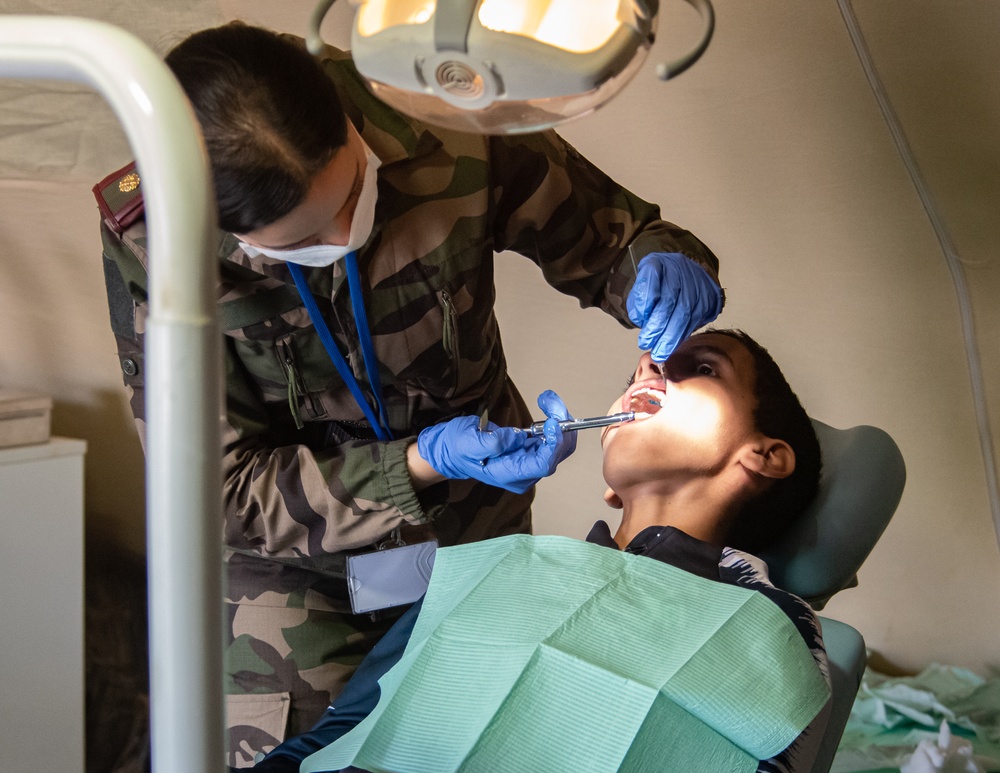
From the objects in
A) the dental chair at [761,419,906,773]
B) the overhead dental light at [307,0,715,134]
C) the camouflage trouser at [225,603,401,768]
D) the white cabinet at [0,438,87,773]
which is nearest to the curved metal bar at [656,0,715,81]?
the overhead dental light at [307,0,715,134]

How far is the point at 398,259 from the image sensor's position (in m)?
1.33

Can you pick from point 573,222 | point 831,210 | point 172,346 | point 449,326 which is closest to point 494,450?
point 449,326

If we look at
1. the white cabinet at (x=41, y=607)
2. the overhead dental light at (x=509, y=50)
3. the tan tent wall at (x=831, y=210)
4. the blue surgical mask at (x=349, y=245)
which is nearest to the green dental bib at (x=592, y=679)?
the blue surgical mask at (x=349, y=245)

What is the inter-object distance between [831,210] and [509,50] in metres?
1.31

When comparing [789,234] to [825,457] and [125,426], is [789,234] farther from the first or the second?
[125,426]

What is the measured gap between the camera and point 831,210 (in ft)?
6.03

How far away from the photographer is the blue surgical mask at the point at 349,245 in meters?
1.15

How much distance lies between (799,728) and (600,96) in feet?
2.36

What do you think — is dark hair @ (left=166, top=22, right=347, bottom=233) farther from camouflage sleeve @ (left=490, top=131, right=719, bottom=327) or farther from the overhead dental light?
camouflage sleeve @ (left=490, top=131, right=719, bottom=327)

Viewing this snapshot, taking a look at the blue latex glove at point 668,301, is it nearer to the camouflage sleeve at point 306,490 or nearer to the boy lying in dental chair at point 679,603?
the boy lying in dental chair at point 679,603

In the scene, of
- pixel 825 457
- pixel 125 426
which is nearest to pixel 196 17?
pixel 125 426

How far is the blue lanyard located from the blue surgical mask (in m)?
0.04

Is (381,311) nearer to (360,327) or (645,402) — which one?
(360,327)

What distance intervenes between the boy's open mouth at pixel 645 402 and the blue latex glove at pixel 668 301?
0.18ft
